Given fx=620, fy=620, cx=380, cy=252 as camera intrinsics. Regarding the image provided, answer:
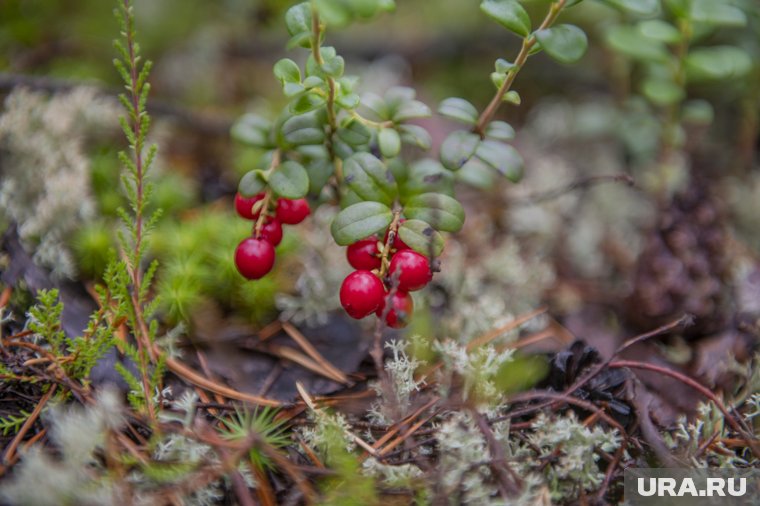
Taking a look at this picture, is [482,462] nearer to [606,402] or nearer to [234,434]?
[606,402]

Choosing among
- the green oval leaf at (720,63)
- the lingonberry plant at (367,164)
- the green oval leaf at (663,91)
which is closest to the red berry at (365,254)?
the lingonberry plant at (367,164)

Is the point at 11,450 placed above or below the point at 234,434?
above

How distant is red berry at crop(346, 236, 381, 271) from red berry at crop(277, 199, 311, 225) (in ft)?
0.91

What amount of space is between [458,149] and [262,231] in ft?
2.37

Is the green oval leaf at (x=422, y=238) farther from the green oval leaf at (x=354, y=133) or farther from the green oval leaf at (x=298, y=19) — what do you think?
the green oval leaf at (x=298, y=19)

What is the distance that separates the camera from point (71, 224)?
8.38 ft

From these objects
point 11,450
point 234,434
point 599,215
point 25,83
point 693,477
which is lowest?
point 599,215

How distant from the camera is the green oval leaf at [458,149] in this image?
2.10 metres

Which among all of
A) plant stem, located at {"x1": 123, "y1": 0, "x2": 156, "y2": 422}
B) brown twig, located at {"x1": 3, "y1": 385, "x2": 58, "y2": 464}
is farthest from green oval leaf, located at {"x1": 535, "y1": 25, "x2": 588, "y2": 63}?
brown twig, located at {"x1": 3, "y1": 385, "x2": 58, "y2": 464}

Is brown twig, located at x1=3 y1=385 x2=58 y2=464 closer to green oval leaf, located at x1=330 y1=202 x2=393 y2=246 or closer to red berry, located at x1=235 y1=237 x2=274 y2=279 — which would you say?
red berry, located at x1=235 y1=237 x2=274 y2=279

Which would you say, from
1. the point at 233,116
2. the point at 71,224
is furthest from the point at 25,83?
the point at 233,116

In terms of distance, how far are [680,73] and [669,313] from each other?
1.16 m

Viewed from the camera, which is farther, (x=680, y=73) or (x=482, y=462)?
(x=680, y=73)

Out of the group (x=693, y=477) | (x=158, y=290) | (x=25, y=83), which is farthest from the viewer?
(x=25, y=83)
